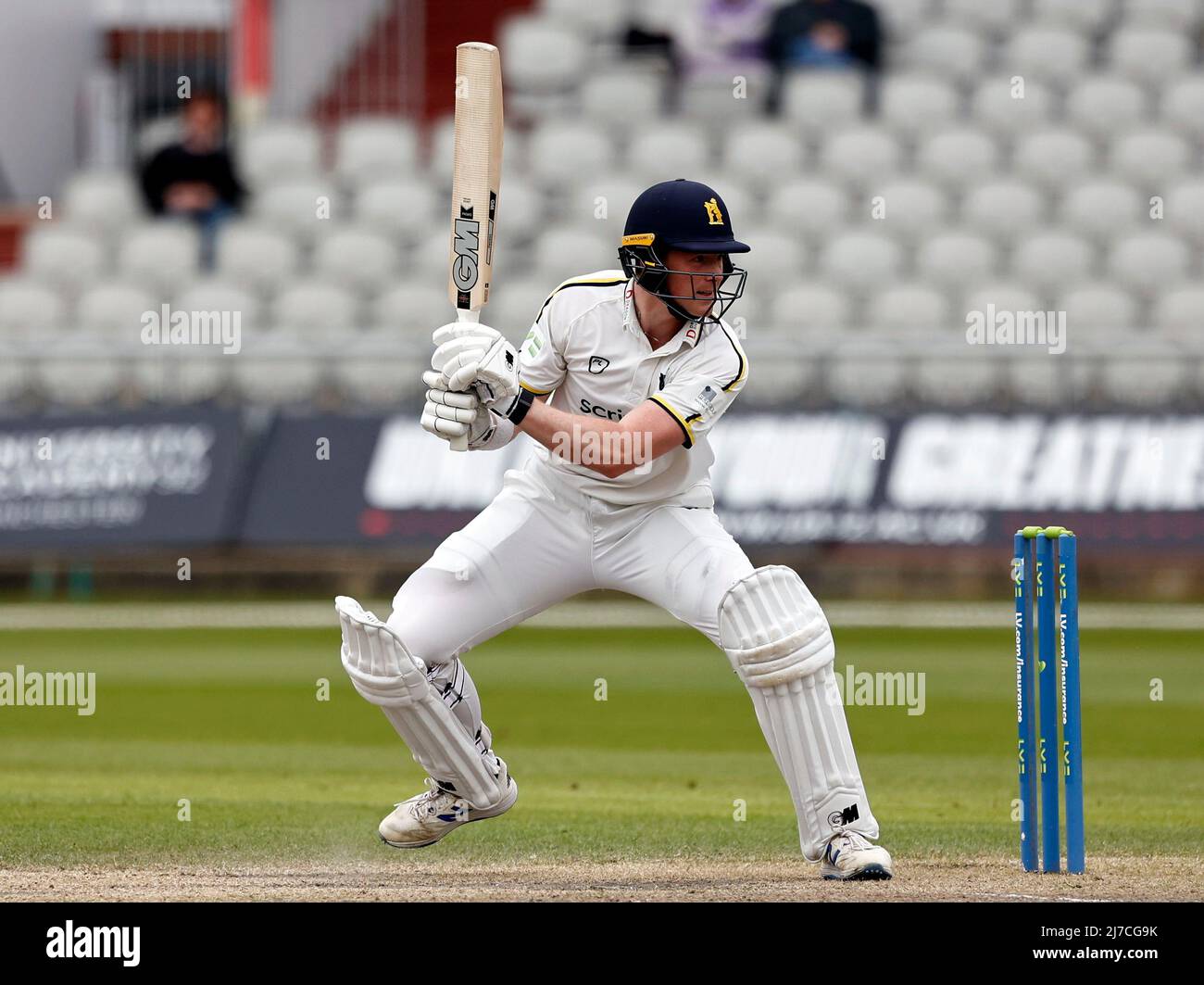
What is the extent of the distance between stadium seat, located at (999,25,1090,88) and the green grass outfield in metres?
6.35

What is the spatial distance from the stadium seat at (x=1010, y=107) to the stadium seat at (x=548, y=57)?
3416mm

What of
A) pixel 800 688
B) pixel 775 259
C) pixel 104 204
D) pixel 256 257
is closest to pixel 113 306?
pixel 256 257

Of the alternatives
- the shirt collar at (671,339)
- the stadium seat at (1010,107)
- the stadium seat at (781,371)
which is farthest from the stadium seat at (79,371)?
the shirt collar at (671,339)

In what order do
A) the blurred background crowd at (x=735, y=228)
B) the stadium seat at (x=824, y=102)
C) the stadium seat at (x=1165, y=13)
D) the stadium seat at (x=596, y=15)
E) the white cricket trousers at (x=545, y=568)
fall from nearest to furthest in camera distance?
the white cricket trousers at (x=545, y=568), the blurred background crowd at (x=735, y=228), the stadium seat at (x=824, y=102), the stadium seat at (x=1165, y=13), the stadium seat at (x=596, y=15)

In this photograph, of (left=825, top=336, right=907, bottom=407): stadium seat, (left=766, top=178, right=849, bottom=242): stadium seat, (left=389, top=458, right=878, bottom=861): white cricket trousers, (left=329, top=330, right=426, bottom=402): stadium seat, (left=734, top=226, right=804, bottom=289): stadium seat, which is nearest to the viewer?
(left=389, top=458, right=878, bottom=861): white cricket trousers

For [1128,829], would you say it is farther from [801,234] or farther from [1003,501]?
[801,234]

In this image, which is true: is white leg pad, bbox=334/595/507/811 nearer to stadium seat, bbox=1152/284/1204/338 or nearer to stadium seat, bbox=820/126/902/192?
stadium seat, bbox=1152/284/1204/338

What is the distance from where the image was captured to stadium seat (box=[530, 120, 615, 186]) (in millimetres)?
16469

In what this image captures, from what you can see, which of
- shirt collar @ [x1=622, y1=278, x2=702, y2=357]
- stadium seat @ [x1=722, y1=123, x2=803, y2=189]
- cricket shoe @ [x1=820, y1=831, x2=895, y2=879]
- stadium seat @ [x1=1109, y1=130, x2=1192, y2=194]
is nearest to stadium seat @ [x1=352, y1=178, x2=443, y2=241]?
stadium seat @ [x1=722, y1=123, x2=803, y2=189]

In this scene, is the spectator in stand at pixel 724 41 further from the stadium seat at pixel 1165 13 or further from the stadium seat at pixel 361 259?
the stadium seat at pixel 1165 13

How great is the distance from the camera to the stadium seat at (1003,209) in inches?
620

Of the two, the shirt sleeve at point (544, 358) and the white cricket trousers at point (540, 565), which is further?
the shirt sleeve at point (544, 358)

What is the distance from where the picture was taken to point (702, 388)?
568 centimetres
